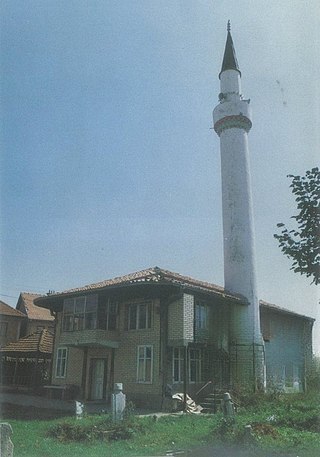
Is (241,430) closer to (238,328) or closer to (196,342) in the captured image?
(196,342)

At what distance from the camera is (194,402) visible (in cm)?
1900

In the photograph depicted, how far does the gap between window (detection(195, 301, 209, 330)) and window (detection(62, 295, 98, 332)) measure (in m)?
4.78

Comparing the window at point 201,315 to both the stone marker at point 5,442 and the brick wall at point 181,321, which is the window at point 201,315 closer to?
the brick wall at point 181,321

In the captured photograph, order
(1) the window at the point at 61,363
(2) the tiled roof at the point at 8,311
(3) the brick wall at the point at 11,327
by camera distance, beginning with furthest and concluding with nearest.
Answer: (2) the tiled roof at the point at 8,311, (3) the brick wall at the point at 11,327, (1) the window at the point at 61,363

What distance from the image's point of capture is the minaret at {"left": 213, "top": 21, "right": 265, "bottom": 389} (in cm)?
2403

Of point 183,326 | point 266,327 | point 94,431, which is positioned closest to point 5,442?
point 94,431

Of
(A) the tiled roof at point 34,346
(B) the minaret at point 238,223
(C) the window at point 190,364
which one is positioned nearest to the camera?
(C) the window at point 190,364

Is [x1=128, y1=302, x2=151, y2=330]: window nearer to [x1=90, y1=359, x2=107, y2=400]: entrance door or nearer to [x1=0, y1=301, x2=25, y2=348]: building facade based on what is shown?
[x1=90, y1=359, x2=107, y2=400]: entrance door

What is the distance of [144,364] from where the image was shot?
19969 mm

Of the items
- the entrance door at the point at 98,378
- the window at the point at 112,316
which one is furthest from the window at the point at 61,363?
the window at the point at 112,316

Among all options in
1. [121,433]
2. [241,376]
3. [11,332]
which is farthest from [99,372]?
[11,332]

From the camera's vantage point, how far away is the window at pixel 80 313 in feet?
69.4

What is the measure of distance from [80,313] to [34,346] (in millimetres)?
8686

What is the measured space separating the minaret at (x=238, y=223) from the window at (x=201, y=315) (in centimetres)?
321
